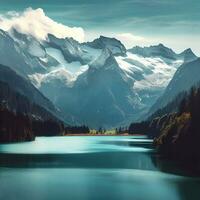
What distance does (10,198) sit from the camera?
328 ft

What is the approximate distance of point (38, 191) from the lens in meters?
110

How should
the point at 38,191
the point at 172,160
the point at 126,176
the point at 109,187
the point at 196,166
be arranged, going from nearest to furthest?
the point at 38,191 → the point at 109,187 → the point at 126,176 → the point at 196,166 → the point at 172,160

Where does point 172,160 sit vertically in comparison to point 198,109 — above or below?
below

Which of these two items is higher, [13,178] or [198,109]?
[198,109]

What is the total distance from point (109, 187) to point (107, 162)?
219ft

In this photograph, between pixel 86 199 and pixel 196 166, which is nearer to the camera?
pixel 86 199

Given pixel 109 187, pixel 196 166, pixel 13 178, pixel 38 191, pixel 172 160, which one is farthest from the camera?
pixel 172 160

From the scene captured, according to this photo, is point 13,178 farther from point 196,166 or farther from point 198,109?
point 198,109

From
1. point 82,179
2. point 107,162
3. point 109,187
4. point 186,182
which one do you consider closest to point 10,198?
point 109,187

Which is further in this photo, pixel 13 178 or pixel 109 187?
pixel 13 178

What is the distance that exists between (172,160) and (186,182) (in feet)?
175

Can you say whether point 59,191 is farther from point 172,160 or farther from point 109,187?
point 172,160

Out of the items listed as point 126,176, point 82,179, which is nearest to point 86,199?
point 82,179

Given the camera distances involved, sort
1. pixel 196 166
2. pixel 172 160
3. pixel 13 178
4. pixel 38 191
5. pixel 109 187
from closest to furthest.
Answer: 1. pixel 38 191
2. pixel 109 187
3. pixel 13 178
4. pixel 196 166
5. pixel 172 160
